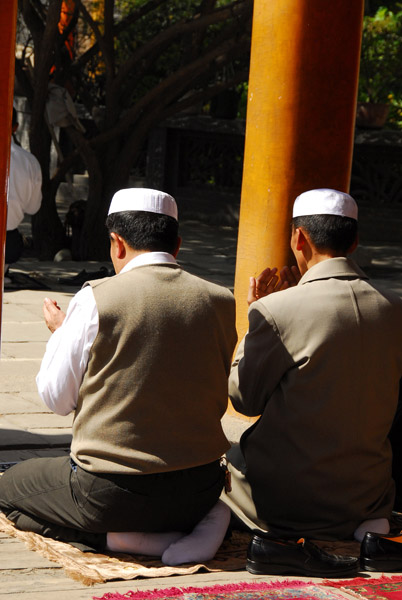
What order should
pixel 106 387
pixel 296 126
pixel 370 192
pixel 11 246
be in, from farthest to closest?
pixel 370 192
pixel 11 246
pixel 296 126
pixel 106 387

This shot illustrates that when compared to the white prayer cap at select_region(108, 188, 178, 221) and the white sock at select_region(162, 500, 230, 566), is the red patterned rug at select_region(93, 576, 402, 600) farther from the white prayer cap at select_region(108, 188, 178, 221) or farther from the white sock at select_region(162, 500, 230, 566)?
the white prayer cap at select_region(108, 188, 178, 221)

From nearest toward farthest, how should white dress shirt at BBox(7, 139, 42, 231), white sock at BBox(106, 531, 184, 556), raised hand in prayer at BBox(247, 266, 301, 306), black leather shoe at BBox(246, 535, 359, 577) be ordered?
black leather shoe at BBox(246, 535, 359, 577), white sock at BBox(106, 531, 184, 556), raised hand in prayer at BBox(247, 266, 301, 306), white dress shirt at BBox(7, 139, 42, 231)

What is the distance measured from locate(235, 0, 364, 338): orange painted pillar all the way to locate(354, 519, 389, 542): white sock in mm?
1712

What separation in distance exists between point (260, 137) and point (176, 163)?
420 inches

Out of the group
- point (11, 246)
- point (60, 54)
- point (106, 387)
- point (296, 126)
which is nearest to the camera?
point (106, 387)

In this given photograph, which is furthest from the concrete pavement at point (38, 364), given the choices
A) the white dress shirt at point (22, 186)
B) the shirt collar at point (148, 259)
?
the shirt collar at point (148, 259)

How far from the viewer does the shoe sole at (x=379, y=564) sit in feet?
11.5

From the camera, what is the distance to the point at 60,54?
11.3m


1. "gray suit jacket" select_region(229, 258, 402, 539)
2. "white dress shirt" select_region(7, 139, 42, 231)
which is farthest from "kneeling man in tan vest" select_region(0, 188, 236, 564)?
"white dress shirt" select_region(7, 139, 42, 231)

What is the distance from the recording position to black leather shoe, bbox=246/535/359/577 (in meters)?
3.44

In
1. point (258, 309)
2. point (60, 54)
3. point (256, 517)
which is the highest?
point (60, 54)

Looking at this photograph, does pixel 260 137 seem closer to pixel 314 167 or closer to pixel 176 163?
pixel 314 167

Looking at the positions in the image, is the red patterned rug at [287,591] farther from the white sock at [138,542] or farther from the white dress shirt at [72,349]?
the white dress shirt at [72,349]

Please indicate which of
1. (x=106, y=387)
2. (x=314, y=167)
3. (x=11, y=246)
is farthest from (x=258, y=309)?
(x=11, y=246)
